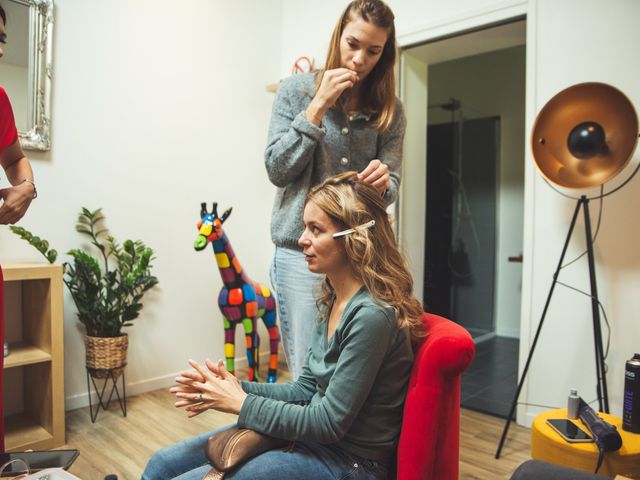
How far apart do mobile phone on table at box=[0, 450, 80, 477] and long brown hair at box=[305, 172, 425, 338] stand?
73cm

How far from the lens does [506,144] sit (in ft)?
14.9

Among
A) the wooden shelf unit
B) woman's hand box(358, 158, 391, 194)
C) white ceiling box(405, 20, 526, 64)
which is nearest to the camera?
woman's hand box(358, 158, 391, 194)

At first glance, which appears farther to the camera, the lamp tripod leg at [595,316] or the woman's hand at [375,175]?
the lamp tripod leg at [595,316]

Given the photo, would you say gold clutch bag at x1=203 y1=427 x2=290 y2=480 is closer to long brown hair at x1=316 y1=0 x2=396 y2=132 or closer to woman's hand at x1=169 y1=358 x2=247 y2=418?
woman's hand at x1=169 y1=358 x2=247 y2=418

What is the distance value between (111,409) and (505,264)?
11.3ft

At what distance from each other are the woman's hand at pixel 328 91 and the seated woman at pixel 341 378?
194 mm

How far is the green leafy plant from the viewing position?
235 centimetres

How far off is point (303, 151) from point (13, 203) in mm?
719

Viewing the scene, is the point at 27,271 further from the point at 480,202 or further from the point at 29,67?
the point at 480,202

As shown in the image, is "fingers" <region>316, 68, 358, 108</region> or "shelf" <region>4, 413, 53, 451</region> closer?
"fingers" <region>316, 68, 358, 108</region>

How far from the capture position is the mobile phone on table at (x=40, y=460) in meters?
1.04

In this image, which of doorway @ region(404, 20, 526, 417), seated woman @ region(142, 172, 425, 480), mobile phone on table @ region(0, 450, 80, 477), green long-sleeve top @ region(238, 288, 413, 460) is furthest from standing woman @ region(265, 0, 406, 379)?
doorway @ region(404, 20, 526, 417)

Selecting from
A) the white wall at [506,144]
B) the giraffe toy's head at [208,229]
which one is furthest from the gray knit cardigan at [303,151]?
the white wall at [506,144]

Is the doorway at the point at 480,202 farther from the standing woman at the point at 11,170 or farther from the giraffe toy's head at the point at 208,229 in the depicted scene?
the standing woman at the point at 11,170
